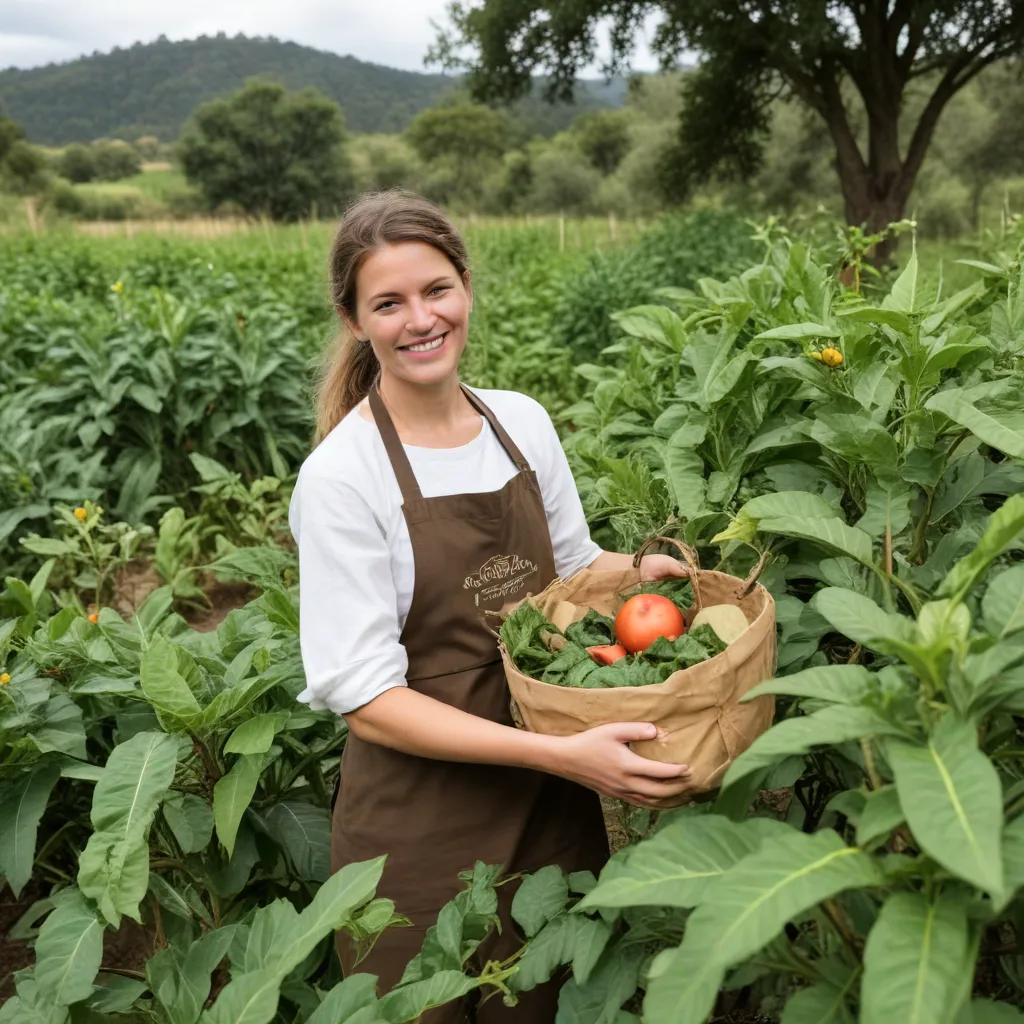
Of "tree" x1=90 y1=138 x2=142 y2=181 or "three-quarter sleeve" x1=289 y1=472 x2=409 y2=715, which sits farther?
"tree" x1=90 y1=138 x2=142 y2=181

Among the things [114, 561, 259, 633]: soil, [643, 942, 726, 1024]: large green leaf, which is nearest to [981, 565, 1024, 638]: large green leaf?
[643, 942, 726, 1024]: large green leaf

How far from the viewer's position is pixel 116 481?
5621 mm

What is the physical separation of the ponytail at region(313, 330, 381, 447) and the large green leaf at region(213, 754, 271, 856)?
0.70 metres

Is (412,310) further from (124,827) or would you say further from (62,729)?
(62,729)

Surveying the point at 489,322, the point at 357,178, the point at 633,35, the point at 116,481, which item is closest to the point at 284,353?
the point at 116,481

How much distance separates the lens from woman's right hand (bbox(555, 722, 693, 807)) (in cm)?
132

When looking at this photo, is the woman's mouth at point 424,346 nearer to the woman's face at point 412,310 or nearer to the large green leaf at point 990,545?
the woman's face at point 412,310

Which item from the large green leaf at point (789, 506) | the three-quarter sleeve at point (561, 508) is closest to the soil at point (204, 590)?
the three-quarter sleeve at point (561, 508)

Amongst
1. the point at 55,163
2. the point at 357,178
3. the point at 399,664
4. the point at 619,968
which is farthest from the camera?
the point at 55,163

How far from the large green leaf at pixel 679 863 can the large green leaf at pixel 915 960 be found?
0.18 metres

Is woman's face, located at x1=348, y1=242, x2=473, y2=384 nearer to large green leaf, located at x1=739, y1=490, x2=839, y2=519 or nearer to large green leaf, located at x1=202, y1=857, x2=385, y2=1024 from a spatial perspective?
large green leaf, located at x1=739, y1=490, x2=839, y2=519

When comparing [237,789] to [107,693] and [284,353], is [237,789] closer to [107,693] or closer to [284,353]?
[107,693]

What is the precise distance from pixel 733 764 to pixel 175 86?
151 meters

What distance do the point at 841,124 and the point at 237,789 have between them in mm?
15462
